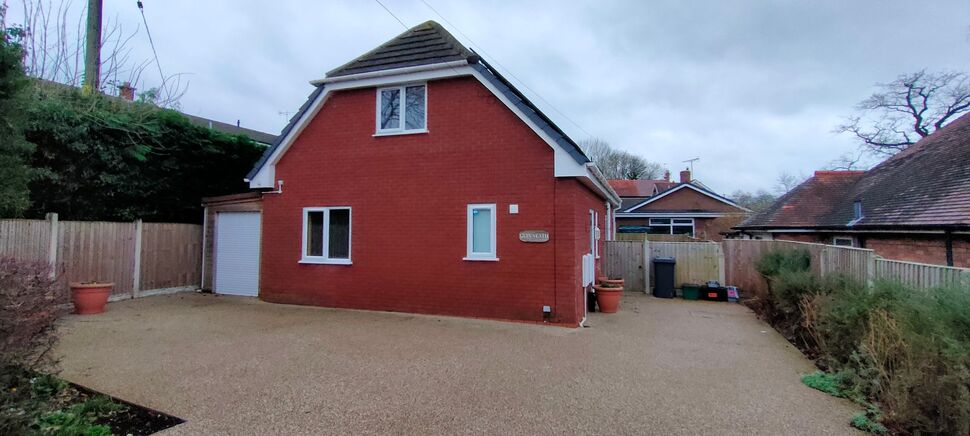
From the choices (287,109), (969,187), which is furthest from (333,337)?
(287,109)

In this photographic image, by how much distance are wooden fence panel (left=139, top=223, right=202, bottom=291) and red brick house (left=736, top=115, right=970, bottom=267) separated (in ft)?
57.2

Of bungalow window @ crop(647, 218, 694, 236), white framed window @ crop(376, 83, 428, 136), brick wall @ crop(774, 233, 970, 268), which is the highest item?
white framed window @ crop(376, 83, 428, 136)

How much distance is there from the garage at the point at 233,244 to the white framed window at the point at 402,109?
3.85 m

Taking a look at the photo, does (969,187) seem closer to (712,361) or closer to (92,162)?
(712,361)

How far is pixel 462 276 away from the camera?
888cm

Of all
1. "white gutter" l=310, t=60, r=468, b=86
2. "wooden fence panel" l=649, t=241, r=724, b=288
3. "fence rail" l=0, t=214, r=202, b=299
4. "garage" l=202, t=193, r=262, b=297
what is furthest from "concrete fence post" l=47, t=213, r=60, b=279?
"wooden fence panel" l=649, t=241, r=724, b=288

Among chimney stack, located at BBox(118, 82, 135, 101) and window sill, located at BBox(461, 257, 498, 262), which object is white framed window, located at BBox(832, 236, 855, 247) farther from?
chimney stack, located at BBox(118, 82, 135, 101)

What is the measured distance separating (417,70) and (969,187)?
13.1 metres

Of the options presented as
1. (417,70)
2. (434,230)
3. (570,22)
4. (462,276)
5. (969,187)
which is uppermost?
(570,22)

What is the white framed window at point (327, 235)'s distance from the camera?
999 cm

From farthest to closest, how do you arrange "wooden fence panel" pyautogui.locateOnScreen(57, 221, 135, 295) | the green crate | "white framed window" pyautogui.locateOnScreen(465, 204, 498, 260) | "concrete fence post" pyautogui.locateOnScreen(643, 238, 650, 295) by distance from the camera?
"concrete fence post" pyautogui.locateOnScreen(643, 238, 650, 295) → the green crate → "wooden fence panel" pyautogui.locateOnScreen(57, 221, 135, 295) → "white framed window" pyautogui.locateOnScreen(465, 204, 498, 260)

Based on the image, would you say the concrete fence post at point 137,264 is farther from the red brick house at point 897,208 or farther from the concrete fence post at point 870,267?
the red brick house at point 897,208

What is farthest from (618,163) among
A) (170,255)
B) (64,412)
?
(64,412)

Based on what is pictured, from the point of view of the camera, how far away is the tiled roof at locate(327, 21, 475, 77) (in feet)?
30.3
